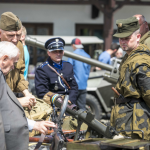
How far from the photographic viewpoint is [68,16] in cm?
1431

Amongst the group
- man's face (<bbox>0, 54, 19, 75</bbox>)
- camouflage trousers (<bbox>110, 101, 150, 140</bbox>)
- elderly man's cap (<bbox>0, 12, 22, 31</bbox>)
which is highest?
elderly man's cap (<bbox>0, 12, 22, 31</bbox>)

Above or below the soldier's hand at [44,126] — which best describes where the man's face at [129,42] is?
above

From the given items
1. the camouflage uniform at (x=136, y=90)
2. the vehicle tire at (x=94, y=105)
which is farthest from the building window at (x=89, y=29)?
the camouflage uniform at (x=136, y=90)

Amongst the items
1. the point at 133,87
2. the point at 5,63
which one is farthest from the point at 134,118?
the point at 5,63

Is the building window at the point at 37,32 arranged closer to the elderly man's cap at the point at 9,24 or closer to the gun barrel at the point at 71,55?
the gun barrel at the point at 71,55

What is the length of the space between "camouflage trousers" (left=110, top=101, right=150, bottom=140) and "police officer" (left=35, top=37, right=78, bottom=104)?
0.99 metres

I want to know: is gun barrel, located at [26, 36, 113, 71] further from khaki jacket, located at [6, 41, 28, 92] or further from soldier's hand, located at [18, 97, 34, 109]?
soldier's hand, located at [18, 97, 34, 109]

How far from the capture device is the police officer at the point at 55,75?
3.89 meters

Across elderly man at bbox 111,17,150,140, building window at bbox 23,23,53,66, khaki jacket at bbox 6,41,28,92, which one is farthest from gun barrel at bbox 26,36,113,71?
building window at bbox 23,23,53,66

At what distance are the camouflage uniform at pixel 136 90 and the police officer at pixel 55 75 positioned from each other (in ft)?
3.29

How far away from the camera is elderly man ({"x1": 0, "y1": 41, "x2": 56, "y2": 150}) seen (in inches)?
88.6

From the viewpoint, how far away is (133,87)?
9.98 feet

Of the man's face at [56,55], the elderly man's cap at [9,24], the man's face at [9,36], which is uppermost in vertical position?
the elderly man's cap at [9,24]

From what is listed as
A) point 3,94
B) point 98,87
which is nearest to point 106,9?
point 98,87
